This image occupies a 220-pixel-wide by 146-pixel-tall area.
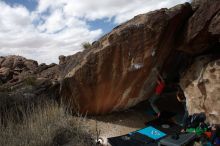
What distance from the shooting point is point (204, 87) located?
24.4 feet

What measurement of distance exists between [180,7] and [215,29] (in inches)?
45.8

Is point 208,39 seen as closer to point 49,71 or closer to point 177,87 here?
point 177,87

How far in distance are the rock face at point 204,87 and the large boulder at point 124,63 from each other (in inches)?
35.0

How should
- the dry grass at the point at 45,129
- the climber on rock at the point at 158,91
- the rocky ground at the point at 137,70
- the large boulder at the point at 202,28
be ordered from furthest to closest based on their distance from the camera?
the climber on rock at the point at 158,91 → the rocky ground at the point at 137,70 → the large boulder at the point at 202,28 → the dry grass at the point at 45,129

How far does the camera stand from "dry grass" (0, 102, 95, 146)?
634cm

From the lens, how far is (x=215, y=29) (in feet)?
22.8

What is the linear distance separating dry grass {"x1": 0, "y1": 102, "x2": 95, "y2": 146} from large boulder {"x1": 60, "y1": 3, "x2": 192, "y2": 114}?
838mm

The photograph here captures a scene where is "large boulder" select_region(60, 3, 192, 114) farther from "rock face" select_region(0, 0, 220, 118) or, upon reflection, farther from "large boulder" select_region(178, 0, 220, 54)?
"large boulder" select_region(178, 0, 220, 54)

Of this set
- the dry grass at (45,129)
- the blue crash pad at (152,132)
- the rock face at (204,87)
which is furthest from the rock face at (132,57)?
Answer: the blue crash pad at (152,132)

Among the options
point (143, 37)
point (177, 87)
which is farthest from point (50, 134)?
point (177, 87)

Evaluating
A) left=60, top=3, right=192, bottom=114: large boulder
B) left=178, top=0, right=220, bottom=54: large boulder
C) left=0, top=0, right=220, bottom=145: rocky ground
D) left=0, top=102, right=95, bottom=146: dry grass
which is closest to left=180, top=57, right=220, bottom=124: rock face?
left=0, top=0, right=220, bottom=145: rocky ground

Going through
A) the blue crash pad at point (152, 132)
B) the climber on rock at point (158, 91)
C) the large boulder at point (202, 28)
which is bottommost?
the blue crash pad at point (152, 132)

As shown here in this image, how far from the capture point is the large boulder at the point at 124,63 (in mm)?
7867

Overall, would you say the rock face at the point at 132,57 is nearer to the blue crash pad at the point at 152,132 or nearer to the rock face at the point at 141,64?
the rock face at the point at 141,64
